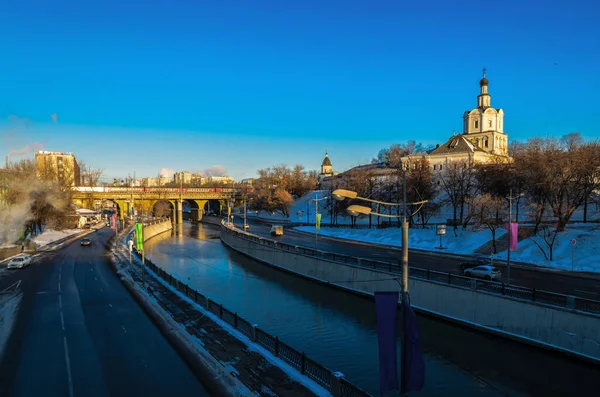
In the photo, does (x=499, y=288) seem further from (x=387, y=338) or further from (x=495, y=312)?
(x=387, y=338)

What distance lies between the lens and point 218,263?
52.2m

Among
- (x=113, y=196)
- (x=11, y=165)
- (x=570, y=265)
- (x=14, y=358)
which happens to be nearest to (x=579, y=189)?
(x=570, y=265)

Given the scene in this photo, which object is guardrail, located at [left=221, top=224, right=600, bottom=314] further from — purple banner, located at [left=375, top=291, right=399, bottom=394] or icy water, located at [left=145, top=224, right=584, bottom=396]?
purple banner, located at [left=375, top=291, right=399, bottom=394]

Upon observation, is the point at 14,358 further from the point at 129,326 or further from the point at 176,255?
the point at 176,255

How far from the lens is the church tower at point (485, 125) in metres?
115

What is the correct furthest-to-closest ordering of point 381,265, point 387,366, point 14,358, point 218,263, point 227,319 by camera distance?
1. point 218,263
2. point 381,265
3. point 227,319
4. point 14,358
5. point 387,366

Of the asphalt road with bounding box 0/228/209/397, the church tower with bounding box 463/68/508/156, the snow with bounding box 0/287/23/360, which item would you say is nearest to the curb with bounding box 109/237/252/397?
the asphalt road with bounding box 0/228/209/397

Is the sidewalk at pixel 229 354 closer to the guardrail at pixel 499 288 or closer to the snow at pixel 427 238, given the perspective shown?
the guardrail at pixel 499 288

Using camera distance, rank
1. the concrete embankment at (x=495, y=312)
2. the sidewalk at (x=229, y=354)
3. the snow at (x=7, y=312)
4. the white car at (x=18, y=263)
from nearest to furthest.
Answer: the sidewalk at (x=229, y=354), the concrete embankment at (x=495, y=312), the snow at (x=7, y=312), the white car at (x=18, y=263)

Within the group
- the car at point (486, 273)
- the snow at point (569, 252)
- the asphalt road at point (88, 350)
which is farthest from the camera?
the snow at point (569, 252)

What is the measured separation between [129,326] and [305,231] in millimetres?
Result: 57134

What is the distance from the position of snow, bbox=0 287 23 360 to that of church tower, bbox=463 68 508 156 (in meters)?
111

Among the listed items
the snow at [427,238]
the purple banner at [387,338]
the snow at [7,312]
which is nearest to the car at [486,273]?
the snow at [427,238]

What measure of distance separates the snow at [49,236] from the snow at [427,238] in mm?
45034
